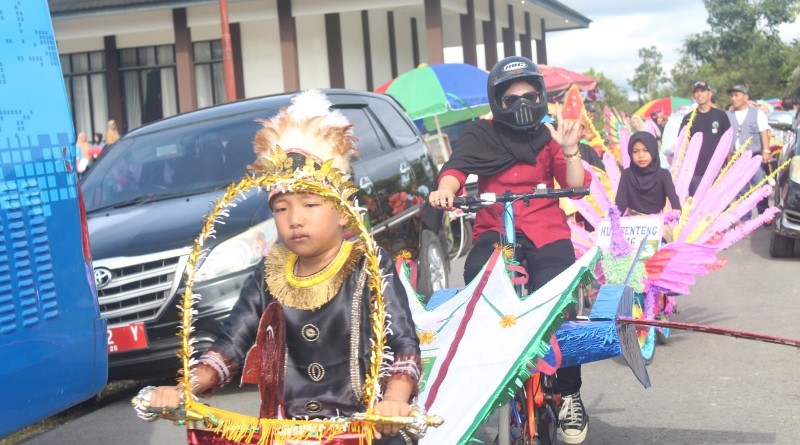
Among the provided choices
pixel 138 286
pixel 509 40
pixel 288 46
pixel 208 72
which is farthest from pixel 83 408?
pixel 509 40

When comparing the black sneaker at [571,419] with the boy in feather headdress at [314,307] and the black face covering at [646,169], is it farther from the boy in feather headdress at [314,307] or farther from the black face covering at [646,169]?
the black face covering at [646,169]

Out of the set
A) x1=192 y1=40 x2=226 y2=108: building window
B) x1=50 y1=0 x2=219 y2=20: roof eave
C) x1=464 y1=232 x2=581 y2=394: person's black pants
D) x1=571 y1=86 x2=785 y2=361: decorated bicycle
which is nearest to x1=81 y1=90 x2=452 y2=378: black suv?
x1=464 y1=232 x2=581 y2=394: person's black pants

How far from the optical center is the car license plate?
7.71m

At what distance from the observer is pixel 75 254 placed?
550 centimetres

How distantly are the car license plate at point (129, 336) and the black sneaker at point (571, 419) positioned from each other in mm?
3220

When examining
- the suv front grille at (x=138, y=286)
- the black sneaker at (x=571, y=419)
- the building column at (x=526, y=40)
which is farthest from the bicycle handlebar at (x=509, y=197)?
the building column at (x=526, y=40)

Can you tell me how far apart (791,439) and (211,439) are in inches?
151

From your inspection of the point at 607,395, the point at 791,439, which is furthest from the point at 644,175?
the point at 791,439

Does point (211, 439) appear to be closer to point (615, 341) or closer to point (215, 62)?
point (615, 341)

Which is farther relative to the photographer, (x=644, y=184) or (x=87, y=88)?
(x=87, y=88)

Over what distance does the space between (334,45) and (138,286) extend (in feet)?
75.1

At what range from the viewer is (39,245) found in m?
5.24

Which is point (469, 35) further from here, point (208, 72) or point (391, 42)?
point (208, 72)

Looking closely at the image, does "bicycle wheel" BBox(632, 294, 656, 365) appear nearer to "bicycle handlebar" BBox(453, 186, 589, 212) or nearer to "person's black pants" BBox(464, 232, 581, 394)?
"person's black pants" BBox(464, 232, 581, 394)
